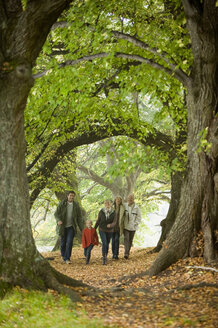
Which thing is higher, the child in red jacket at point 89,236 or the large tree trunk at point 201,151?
the large tree trunk at point 201,151

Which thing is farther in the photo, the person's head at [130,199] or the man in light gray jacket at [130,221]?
the person's head at [130,199]

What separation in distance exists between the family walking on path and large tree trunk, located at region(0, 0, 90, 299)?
578 centimetres

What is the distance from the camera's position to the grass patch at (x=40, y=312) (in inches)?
185

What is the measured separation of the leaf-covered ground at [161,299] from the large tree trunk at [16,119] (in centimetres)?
112

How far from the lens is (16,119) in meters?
5.89

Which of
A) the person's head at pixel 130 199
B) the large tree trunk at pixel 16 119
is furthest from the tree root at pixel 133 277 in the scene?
the person's head at pixel 130 199

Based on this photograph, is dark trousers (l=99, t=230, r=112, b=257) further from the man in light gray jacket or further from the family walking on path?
the man in light gray jacket

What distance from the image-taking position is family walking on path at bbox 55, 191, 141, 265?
11.8m

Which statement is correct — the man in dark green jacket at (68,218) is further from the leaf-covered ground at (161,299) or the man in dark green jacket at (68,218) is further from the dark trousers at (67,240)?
the leaf-covered ground at (161,299)

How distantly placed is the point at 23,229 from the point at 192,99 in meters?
4.62

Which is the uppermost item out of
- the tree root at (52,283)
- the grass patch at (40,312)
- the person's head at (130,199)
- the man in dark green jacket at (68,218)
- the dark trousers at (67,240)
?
the person's head at (130,199)

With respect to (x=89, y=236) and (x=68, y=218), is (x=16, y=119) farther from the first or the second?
(x=89, y=236)


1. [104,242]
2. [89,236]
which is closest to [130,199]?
[104,242]

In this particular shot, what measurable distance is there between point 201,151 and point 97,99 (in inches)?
171
